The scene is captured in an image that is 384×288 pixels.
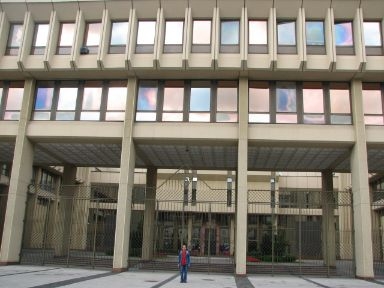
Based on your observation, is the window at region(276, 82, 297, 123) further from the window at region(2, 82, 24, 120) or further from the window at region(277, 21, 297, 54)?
the window at region(2, 82, 24, 120)

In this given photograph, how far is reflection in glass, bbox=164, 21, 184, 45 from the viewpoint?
2503 cm

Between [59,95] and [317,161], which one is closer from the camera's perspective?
[59,95]

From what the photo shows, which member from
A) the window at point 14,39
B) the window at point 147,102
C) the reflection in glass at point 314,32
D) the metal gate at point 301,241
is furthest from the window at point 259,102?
the window at point 14,39

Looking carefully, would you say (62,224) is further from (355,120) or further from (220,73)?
(355,120)

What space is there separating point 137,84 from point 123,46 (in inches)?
86.0

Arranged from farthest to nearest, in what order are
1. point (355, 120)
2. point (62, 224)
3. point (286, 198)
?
point (286, 198) → point (62, 224) → point (355, 120)

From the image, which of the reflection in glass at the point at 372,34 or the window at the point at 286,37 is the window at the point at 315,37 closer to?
the window at the point at 286,37

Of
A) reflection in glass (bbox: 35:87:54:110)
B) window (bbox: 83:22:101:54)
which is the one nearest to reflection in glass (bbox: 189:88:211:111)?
window (bbox: 83:22:101:54)

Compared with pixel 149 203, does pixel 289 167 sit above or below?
above

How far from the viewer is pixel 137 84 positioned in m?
25.4

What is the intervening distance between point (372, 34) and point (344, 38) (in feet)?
4.95

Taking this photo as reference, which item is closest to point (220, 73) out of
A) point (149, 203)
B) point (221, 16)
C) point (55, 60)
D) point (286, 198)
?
point (221, 16)

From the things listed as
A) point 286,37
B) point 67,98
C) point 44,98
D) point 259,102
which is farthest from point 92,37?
point 286,37

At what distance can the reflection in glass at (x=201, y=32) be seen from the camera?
24.9 metres
